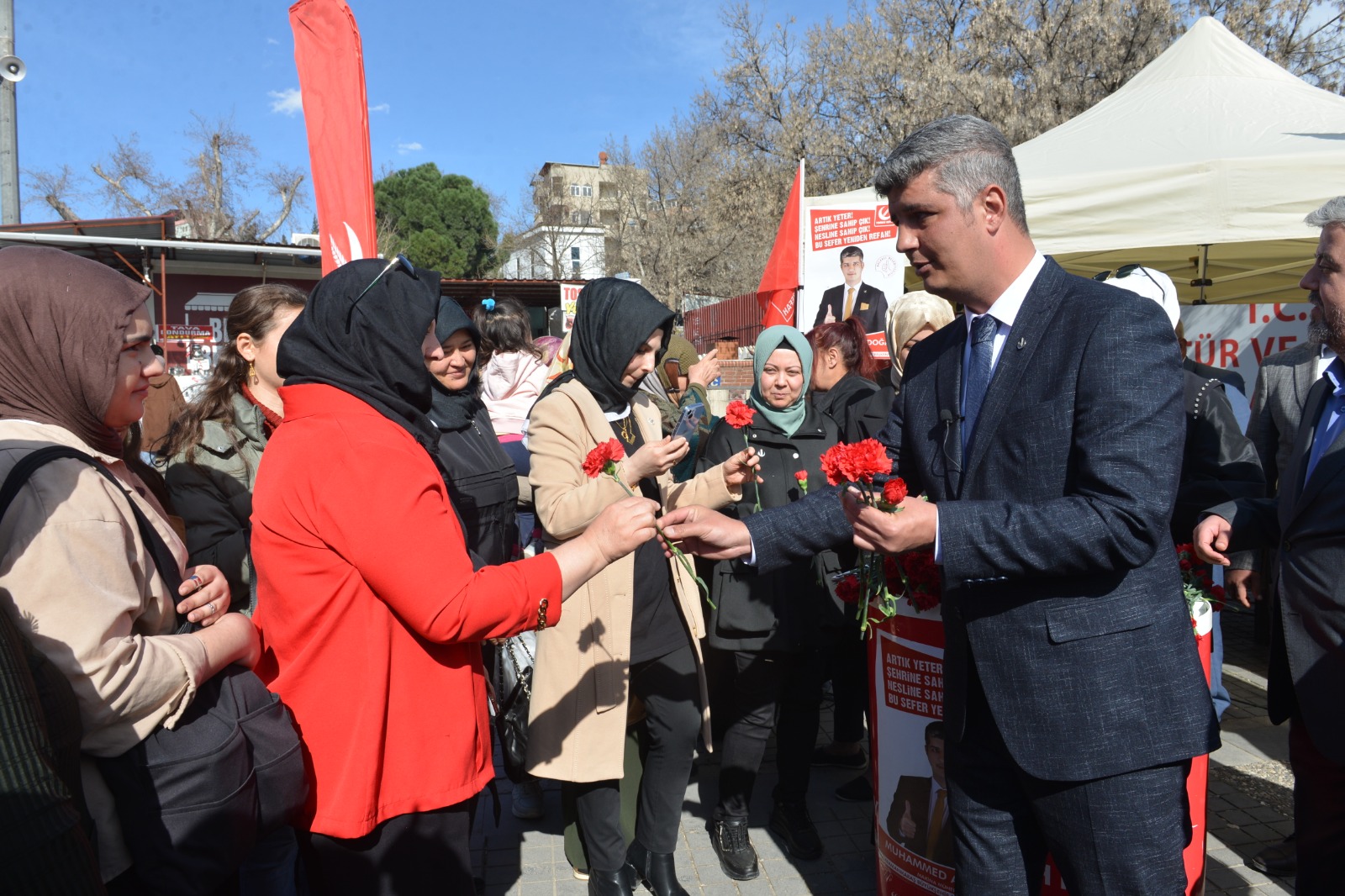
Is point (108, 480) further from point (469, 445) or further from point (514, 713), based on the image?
point (514, 713)

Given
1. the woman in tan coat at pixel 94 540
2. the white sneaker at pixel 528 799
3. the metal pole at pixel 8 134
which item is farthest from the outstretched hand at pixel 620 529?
the metal pole at pixel 8 134

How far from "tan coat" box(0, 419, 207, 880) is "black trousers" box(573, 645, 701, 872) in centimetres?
175

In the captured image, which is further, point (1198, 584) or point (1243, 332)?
point (1243, 332)

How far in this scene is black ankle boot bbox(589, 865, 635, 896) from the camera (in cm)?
312

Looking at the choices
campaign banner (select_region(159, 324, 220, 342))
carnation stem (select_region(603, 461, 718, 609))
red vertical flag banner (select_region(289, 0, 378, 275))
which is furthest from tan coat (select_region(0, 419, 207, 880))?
campaign banner (select_region(159, 324, 220, 342))

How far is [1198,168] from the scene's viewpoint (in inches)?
220

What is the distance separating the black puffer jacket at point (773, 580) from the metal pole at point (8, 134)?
21.6ft

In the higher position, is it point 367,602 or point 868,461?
point 868,461

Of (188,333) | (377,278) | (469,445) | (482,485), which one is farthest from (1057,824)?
(188,333)

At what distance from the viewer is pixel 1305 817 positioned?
96.9 inches

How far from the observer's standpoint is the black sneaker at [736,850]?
348 cm

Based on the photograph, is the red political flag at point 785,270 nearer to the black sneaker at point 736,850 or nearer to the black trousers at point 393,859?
the black sneaker at point 736,850

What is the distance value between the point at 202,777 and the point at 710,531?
50.7 inches

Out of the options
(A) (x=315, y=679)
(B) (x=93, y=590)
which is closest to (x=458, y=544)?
(A) (x=315, y=679)
